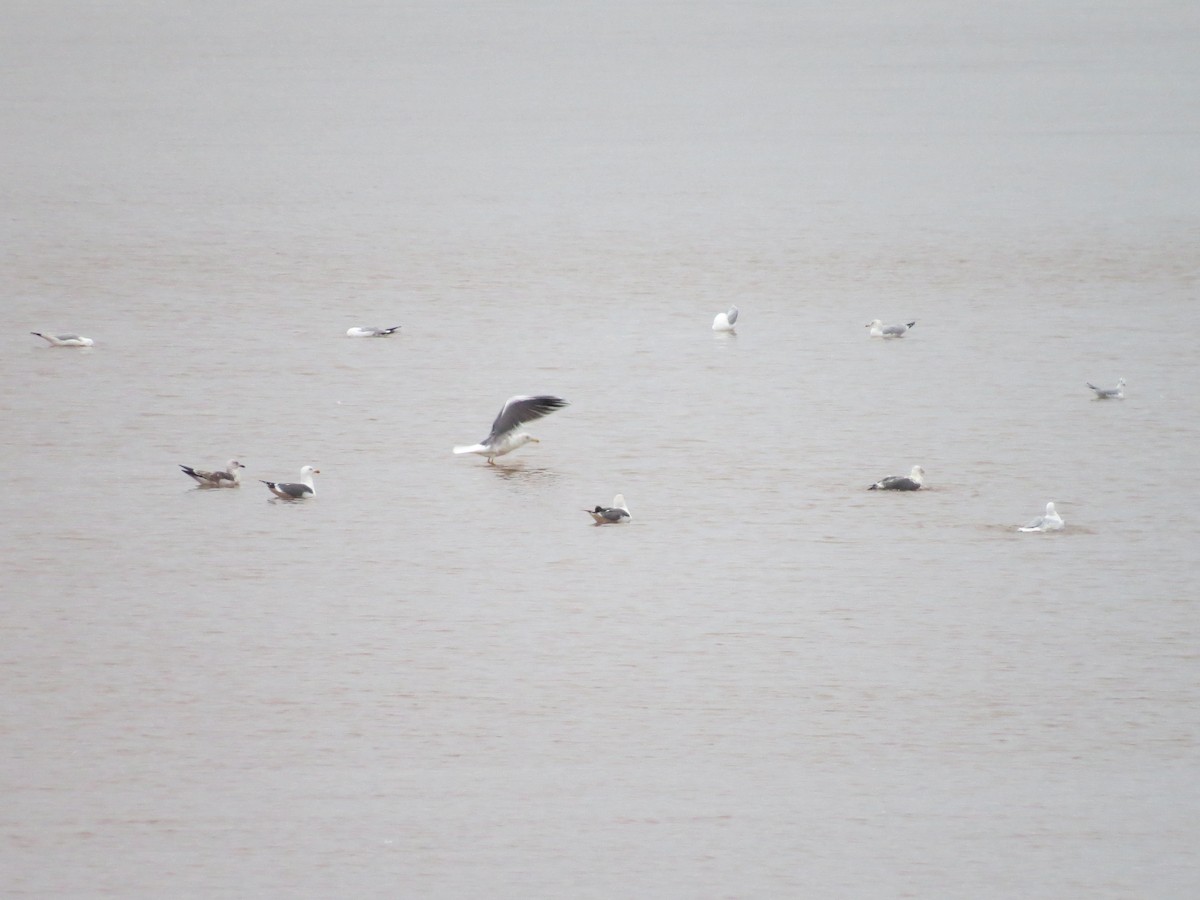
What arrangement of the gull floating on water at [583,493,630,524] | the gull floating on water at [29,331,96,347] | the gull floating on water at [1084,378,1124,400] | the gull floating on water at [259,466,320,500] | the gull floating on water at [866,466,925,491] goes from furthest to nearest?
the gull floating on water at [29,331,96,347] < the gull floating on water at [1084,378,1124,400] < the gull floating on water at [866,466,925,491] < the gull floating on water at [259,466,320,500] < the gull floating on water at [583,493,630,524]

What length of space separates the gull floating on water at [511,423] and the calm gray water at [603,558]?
23cm

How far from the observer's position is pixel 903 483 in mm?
15594

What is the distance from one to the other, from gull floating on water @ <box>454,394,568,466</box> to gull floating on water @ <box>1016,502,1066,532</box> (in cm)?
445

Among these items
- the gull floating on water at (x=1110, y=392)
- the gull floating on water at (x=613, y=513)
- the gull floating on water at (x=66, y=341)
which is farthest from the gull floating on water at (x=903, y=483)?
the gull floating on water at (x=66, y=341)

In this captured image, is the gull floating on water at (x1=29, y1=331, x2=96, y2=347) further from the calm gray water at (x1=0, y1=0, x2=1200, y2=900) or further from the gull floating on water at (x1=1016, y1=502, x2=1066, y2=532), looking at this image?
the gull floating on water at (x1=1016, y1=502, x2=1066, y2=532)

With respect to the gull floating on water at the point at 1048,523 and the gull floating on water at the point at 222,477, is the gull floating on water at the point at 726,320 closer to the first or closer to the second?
the gull floating on water at the point at 222,477

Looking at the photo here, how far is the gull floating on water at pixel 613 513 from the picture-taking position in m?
14.8

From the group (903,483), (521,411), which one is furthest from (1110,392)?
(521,411)

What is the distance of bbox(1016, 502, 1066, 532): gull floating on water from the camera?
14406 mm

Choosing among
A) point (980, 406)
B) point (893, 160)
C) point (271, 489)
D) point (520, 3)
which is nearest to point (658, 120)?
point (893, 160)

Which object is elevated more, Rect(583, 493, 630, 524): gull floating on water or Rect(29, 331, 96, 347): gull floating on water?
Rect(29, 331, 96, 347): gull floating on water

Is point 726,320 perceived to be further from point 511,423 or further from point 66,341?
point 66,341

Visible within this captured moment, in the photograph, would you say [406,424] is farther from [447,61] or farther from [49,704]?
[447,61]

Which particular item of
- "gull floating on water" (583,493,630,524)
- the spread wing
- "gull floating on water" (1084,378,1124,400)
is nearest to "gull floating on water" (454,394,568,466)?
the spread wing
